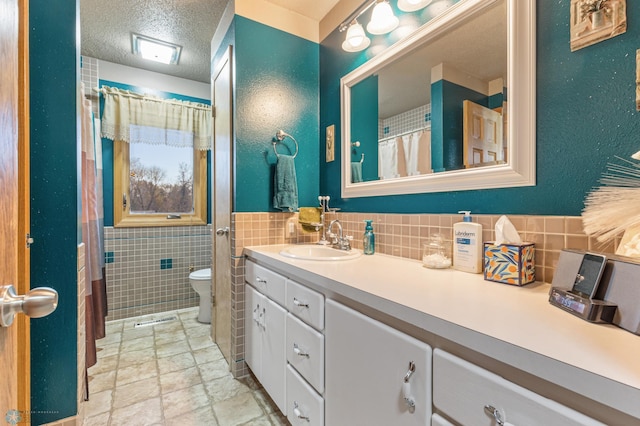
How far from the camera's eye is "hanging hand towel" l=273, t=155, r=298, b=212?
184 cm

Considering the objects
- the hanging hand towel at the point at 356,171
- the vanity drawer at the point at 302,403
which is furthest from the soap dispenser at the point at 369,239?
the vanity drawer at the point at 302,403

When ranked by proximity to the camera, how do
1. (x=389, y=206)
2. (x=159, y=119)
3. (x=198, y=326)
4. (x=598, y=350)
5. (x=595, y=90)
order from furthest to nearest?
1. (x=159, y=119)
2. (x=198, y=326)
3. (x=389, y=206)
4. (x=595, y=90)
5. (x=598, y=350)

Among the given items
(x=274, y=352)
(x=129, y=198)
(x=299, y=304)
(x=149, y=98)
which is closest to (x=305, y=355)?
(x=299, y=304)

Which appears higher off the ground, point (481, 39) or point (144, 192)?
point (481, 39)

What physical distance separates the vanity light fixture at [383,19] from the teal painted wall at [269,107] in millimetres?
700

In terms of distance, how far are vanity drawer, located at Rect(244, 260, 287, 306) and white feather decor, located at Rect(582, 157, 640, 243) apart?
43.1 inches

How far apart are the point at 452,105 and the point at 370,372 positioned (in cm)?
111

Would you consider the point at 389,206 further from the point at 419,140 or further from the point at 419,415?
the point at 419,415

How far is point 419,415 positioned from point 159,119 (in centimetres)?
319

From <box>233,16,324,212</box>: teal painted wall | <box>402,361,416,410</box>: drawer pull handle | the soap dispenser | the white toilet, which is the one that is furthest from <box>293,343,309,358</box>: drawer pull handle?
the white toilet

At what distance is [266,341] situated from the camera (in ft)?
4.80

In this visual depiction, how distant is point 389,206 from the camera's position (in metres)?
1.52

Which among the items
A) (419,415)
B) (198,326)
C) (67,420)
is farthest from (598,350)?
(198,326)

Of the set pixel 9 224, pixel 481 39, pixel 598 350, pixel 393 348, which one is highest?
pixel 481 39
